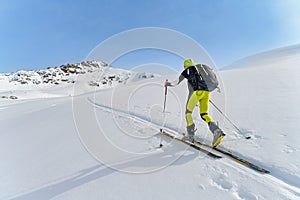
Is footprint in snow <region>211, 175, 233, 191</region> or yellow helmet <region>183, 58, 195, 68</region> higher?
yellow helmet <region>183, 58, 195, 68</region>

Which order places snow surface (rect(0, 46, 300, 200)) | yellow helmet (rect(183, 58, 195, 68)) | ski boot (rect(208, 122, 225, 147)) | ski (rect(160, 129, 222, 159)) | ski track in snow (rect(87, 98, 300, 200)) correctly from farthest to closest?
yellow helmet (rect(183, 58, 195, 68)) < ski boot (rect(208, 122, 225, 147)) < ski (rect(160, 129, 222, 159)) < snow surface (rect(0, 46, 300, 200)) < ski track in snow (rect(87, 98, 300, 200))

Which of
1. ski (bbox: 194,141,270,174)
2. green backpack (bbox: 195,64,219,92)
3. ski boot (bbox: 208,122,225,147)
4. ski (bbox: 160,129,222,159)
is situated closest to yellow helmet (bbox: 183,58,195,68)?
green backpack (bbox: 195,64,219,92)

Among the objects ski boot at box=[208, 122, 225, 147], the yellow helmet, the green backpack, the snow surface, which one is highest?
the yellow helmet

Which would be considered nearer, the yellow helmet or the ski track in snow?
the ski track in snow

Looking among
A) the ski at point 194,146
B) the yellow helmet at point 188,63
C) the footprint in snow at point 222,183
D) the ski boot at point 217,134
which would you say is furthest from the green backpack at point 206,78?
the footprint in snow at point 222,183

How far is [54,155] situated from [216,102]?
6.29 m

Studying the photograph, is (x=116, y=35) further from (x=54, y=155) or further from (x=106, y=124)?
(x=54, y=155)

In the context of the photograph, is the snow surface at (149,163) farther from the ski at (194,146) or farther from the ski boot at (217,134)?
the ski boot at (217,134)

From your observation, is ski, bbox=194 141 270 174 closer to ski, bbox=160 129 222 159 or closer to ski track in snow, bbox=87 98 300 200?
ski track in snow, bbox=87 98 300 200

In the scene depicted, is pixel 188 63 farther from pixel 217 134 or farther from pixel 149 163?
pixel 149 163

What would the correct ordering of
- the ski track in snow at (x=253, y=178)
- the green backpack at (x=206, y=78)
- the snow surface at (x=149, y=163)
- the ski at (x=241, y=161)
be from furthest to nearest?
1. the green backpack at (x=206, y=78)
2. the ski at (x=241, y=161)
3. the snow surface at (x=149, y=163)
4. the ski track in snow at (x=253, y=178)

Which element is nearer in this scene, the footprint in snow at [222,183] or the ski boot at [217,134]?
the footprint in snow at [222,183]

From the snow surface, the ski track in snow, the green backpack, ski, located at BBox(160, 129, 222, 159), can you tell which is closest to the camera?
the ski track in snow

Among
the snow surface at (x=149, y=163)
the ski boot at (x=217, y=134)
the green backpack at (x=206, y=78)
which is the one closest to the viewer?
the snow surface at (x=149, y=163)
